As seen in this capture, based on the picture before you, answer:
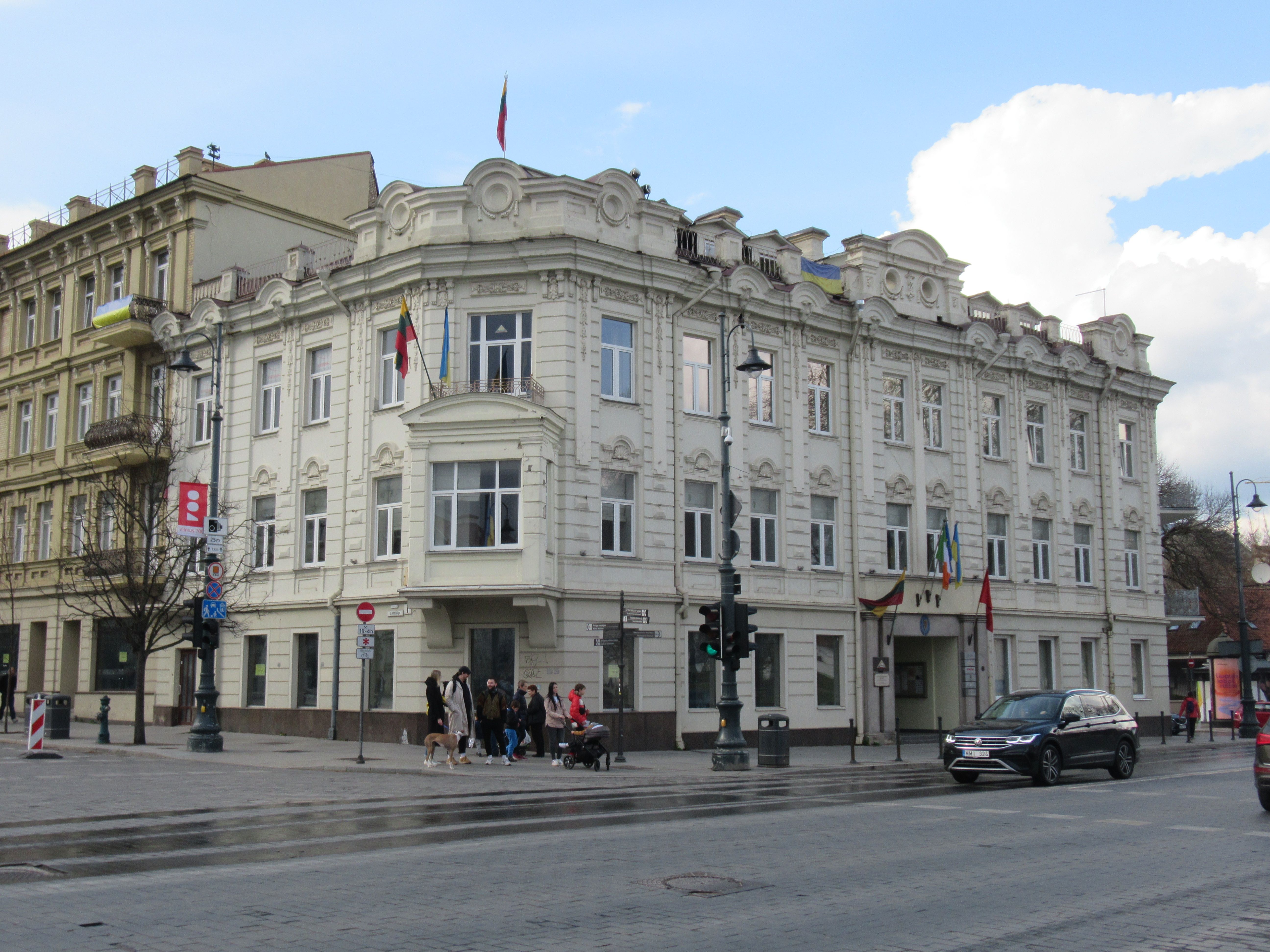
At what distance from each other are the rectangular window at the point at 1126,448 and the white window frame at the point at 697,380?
18.6 meters

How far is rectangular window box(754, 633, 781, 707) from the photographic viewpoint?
100 feet

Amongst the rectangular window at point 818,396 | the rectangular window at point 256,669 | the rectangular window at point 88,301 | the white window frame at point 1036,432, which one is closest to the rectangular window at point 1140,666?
the white window frame at point 1036,432

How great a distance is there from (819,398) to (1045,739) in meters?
14.7

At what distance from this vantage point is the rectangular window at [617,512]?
2800 centimetres

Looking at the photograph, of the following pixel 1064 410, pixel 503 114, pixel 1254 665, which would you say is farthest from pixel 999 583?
pixel 503 114

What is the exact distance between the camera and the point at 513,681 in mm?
26938

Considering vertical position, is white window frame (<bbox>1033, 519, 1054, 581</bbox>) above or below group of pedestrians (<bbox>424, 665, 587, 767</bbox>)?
above

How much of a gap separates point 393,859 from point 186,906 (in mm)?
2581

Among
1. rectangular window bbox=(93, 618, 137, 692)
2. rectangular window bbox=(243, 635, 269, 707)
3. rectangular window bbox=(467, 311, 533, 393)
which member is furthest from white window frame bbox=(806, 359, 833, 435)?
rectangular window bbox=(93, 618, 137, 692)

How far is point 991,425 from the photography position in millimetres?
37719

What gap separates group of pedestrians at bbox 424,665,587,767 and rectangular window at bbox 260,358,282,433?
34.6 ft

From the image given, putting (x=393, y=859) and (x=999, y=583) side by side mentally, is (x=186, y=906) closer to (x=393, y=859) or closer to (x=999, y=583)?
(x=393, y=859)

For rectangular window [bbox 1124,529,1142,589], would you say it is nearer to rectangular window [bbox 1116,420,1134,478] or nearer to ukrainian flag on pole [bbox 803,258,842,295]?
rectangular window [bbox 1116,420,1134,478]

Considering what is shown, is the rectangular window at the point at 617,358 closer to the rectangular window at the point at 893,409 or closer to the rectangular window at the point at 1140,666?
the rectangular window at the point at 893,409
